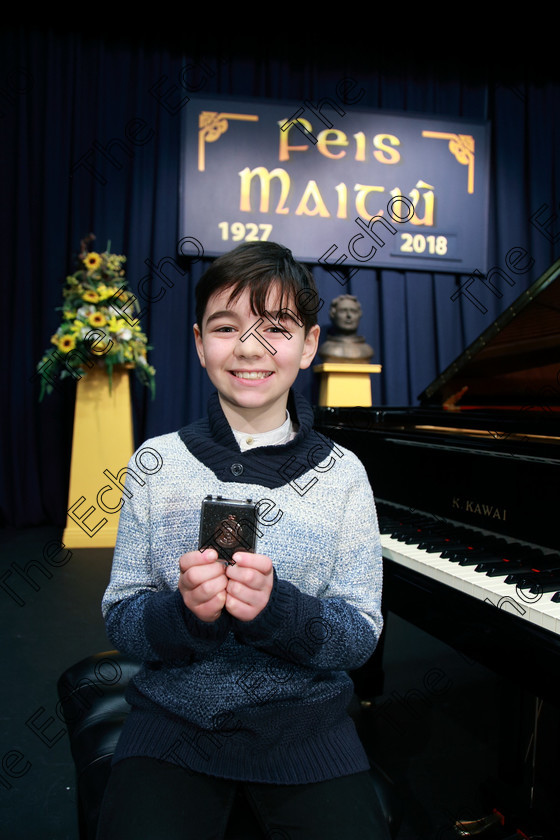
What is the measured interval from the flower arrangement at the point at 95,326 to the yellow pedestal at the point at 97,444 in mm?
116

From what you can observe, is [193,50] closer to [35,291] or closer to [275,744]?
[35,291]

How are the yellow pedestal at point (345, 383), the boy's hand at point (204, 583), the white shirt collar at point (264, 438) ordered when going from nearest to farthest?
the boy's hand at point (204, 583) → the white shirt collar at point (264, 438) → the yellow pedestal at point (345, 383)

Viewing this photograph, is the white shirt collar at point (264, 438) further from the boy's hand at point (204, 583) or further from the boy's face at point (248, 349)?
the boy's hand at point (204, 583)

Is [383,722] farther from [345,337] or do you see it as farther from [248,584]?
[345,337]

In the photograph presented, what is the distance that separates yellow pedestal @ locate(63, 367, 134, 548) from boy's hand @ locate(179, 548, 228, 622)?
11.4 ft

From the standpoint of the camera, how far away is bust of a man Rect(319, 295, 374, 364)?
4.47 m

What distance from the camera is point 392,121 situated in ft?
16.1

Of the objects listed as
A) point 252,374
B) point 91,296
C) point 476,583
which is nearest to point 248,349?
point 252,374

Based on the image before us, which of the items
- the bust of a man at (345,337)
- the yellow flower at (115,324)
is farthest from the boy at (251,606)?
the bust of a man at (345,337)

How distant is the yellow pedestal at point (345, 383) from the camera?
4.44 meters

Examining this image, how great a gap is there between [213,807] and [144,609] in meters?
0.31

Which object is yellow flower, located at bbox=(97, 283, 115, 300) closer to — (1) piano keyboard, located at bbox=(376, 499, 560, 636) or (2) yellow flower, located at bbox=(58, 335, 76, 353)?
(2) yellow flower, located at bbox=(58, 335, 76, 353)

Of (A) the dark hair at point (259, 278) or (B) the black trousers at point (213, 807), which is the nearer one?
(B) the black trousers at point (213, 807)

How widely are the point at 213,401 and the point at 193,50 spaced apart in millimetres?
4566
